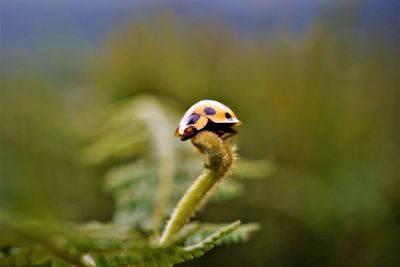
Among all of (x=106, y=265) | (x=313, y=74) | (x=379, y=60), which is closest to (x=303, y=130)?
(x=313, y=74)

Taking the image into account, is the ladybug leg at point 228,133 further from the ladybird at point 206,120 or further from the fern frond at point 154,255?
the fern frond at point 154,255

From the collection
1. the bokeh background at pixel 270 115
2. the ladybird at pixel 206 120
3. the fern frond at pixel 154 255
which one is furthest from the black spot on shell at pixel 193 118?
the bokeh background at pixel 270 115

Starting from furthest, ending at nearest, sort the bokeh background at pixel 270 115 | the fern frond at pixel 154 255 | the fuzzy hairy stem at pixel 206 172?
the bokeh background at pixel 270 115
the fuzzy hairy stem at pixel 206 172
the fern frond at pixel 154 255

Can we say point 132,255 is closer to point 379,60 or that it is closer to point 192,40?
point 379,60

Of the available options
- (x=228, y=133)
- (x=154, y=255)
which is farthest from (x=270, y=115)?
(x=154, y=255)

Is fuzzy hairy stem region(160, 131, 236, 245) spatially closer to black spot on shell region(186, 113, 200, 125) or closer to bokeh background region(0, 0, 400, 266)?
black spot on shell region(186, 113, 200, 125)

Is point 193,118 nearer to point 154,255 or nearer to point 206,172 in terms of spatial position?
point 206,172

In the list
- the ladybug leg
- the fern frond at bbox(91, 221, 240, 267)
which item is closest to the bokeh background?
the ladybug leg
